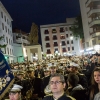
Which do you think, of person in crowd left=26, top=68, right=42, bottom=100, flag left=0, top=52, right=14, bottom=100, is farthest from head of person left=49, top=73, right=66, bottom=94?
person in crowd left=26, top=68, right=42, bottom=100

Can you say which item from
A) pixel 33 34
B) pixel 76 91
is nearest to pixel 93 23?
pixel 33 34

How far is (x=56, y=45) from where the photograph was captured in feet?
307

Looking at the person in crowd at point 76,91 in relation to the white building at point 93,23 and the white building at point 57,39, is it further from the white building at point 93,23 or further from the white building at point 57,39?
the white building at point 57,39

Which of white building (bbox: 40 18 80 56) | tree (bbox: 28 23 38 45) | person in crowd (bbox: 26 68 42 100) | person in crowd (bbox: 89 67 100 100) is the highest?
white building (bbox: 40 18 80 56)

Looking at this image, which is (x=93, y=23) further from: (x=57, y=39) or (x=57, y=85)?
(x=57, y=85)

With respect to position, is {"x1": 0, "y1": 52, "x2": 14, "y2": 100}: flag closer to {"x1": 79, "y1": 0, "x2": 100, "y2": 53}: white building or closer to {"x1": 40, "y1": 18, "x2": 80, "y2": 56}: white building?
{"x1": 79, "y1": 0, "x2": 100, "y2": 53}: white building

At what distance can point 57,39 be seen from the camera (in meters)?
94.3

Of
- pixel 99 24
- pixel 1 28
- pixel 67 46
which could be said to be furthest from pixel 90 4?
pixel 67 46

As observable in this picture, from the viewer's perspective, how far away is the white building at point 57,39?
91.7 metres

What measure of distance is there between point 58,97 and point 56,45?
90308 mm

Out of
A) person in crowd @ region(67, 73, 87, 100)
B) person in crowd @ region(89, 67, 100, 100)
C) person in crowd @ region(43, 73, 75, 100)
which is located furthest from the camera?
person in crowd @ region(67, 73, 87, 100)

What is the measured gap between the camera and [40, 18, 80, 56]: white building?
91.7 meters

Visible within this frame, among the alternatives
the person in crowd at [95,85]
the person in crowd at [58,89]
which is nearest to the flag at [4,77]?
the person in crowd at [58,89]

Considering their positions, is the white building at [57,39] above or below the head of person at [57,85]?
above
